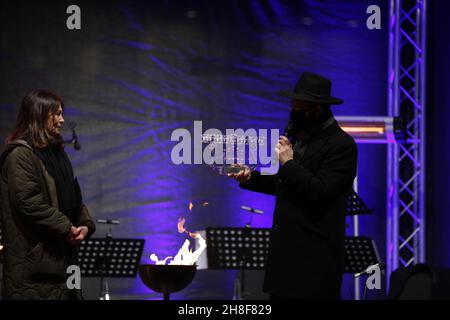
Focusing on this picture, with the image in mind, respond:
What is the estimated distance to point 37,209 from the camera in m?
4.07

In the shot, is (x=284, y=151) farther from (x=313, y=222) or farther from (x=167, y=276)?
(x=167, y=276)

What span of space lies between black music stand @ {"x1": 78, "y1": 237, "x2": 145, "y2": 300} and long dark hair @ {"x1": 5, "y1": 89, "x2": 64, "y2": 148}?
2113mm

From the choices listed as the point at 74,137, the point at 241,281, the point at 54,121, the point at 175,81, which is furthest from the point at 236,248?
the point at 54,121

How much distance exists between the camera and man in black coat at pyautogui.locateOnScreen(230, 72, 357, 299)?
372cm

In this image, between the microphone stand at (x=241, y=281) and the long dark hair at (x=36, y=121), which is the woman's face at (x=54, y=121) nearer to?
the long dark hair at (x=36, y=121)

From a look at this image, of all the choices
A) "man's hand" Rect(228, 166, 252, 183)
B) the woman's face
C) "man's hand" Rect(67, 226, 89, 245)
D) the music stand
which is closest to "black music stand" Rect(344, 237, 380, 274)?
the music stand

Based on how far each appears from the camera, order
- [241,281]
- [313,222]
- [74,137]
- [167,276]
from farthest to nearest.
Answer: [74,137]
[241,281]
[167,276]
[313,222]

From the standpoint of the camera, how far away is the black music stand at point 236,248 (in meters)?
6.16

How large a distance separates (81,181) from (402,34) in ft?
11.2

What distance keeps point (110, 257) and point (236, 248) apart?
1.06 meters

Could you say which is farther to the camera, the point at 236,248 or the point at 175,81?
the point at 175,81

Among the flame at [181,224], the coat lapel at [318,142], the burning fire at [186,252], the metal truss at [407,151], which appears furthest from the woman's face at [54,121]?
the metal truss at [407,151]

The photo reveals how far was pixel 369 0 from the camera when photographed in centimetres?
720

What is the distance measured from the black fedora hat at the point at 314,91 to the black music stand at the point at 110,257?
8.84 feet
